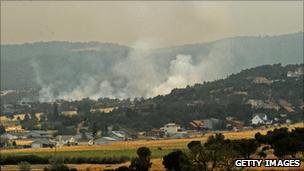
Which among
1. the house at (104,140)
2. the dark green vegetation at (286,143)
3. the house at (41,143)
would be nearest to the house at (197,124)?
the house at (104,140)

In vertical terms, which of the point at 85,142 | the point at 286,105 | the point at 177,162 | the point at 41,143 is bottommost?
the point at 177,162

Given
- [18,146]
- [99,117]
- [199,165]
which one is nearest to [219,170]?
[199,165]

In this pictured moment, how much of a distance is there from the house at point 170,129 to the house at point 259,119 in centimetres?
1781

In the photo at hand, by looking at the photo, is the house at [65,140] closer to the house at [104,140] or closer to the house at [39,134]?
the house at [39,134]

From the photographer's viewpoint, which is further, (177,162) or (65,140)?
(65,140)

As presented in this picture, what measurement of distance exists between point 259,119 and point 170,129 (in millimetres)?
23872

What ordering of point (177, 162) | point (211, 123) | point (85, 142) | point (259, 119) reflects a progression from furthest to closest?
point (259, 119) < point (211, 123) < point (85, 142) < point (177, 162)

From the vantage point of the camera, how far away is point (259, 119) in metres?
160

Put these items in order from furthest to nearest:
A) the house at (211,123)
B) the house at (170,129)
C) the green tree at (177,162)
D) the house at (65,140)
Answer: the house at (211,123)
the house at (170,129)
the house at (65,140)
the green tree at (177,162)

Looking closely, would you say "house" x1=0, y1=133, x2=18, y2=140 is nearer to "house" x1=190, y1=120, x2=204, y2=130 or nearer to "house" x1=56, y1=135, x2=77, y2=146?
"house" x1=56, y1=135, x2=77, y2=146

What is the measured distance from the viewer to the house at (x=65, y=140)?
129 m

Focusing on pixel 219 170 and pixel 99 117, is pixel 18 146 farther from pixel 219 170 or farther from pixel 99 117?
pixel 219 170

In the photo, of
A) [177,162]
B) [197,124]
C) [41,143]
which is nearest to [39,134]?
[41,143]

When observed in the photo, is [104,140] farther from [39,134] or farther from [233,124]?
[233,124]
